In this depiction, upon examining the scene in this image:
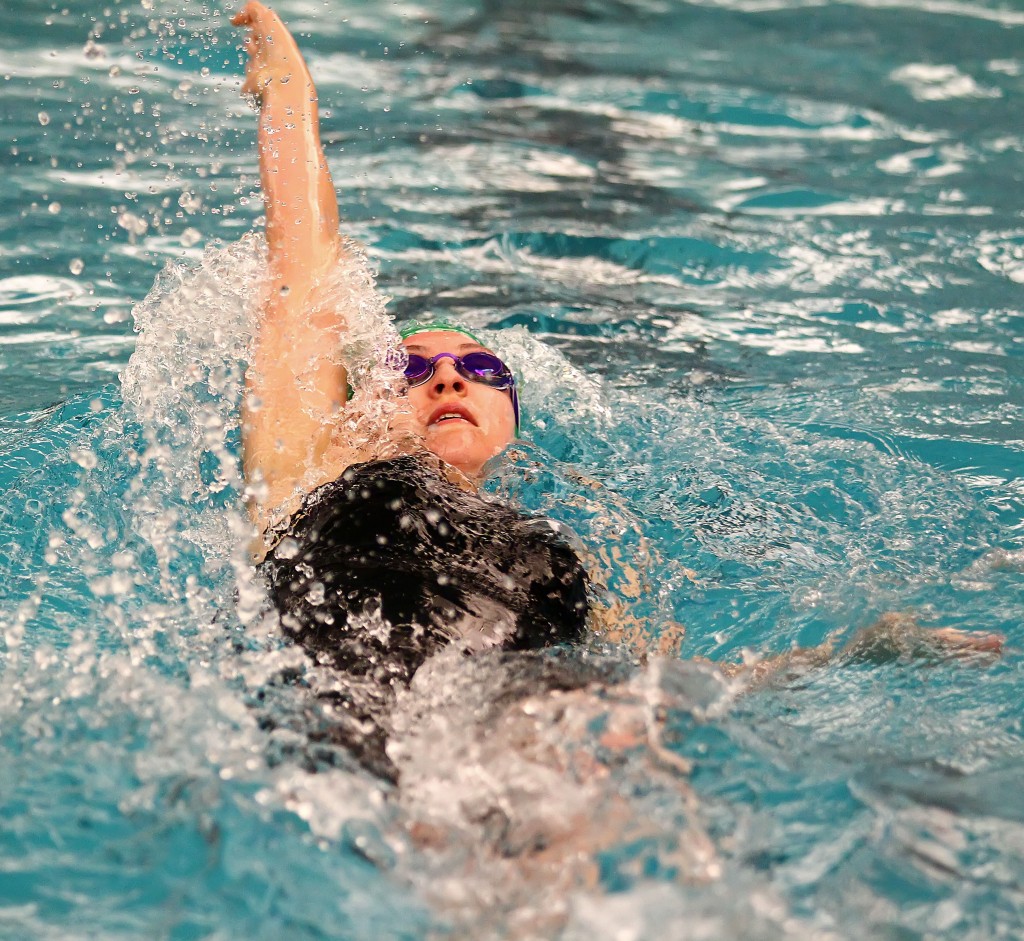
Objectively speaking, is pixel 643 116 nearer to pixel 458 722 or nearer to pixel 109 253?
pixel 109 253

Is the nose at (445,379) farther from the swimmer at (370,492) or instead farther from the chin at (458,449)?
the chin at (458,449)

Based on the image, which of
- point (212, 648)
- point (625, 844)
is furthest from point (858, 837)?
point (212, 648)

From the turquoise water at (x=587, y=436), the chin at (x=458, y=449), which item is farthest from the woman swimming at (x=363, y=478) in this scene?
the turquoise water at (x=587, y=436)

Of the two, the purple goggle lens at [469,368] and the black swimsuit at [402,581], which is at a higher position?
the purple goggle lens at [469,368]

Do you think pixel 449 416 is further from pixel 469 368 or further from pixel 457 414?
pixel 469 368

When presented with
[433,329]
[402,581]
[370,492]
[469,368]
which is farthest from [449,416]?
[402,581]

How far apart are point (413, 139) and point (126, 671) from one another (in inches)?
197

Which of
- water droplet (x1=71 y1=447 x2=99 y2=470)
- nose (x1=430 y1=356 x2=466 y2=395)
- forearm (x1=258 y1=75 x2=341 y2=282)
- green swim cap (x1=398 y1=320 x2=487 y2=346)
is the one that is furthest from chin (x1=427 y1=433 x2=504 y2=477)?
water droplet (x1=71 y1=447 x2=99 y2=470)

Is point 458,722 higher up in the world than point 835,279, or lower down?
lower down

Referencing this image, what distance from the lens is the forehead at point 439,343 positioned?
12.1 ft

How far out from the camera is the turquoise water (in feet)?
6.82

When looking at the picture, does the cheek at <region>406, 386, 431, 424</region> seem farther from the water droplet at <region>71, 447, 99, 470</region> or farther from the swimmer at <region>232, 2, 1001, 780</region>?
the water droplet at <region>71, 447, 99, 470</region>

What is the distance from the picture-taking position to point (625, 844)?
202cm

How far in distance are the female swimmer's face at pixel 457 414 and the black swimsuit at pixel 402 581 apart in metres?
0.23
